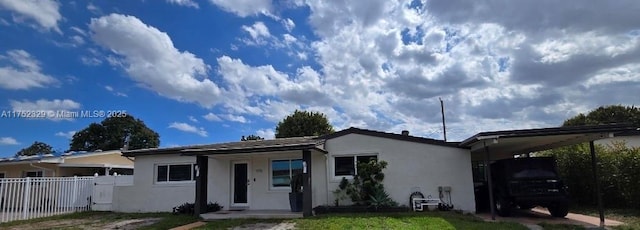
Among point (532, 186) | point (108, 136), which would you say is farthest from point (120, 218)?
point (108, 136)

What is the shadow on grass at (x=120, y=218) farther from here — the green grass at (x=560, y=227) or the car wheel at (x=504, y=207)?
the green grass at (x=560, y=227)

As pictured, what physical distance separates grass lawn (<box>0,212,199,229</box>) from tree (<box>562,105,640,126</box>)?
1479 inches

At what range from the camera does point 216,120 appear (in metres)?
23.7

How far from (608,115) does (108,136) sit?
52.6 m

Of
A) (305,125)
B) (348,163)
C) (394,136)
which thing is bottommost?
(348,163)

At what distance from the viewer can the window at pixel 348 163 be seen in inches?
586

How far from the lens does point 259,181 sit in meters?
15.8

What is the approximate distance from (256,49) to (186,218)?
6571 millimetres

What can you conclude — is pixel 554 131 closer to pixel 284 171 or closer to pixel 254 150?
pixel 254 150

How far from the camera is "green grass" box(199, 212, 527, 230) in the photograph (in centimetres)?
1069

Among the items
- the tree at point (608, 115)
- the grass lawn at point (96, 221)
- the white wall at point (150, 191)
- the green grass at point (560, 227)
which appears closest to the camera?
the green grass at point (560, 227)

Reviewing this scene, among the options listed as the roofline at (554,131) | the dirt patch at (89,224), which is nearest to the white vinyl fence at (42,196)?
the dirt patch at (89,224)

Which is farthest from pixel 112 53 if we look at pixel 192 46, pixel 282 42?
pixel 282 42

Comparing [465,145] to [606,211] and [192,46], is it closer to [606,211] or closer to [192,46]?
[606,211]
